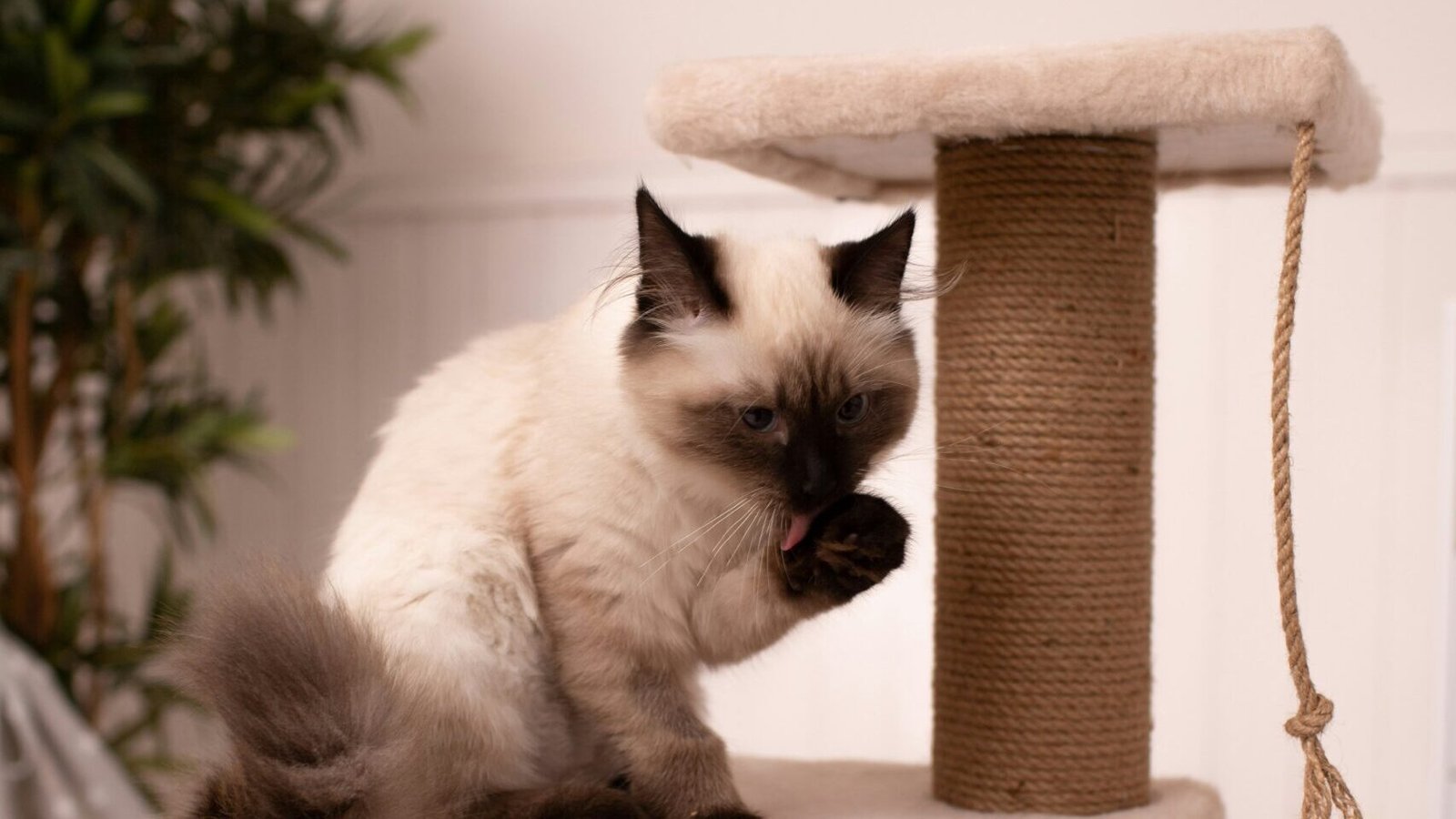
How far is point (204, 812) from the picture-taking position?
117 centimetres

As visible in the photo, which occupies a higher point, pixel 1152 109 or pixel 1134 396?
pixel 1152 109

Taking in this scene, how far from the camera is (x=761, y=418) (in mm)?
1250

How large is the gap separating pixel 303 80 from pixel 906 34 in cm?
117

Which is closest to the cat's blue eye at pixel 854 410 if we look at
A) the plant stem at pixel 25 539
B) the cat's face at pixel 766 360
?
the cat's face at pixel 766 360

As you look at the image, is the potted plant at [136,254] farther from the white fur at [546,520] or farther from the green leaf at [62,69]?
the white fur at [546,520]

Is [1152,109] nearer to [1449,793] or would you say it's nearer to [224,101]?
[1449,793]

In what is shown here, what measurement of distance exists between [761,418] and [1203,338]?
1352 millimetres

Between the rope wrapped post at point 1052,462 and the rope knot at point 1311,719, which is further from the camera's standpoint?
the rope wrapped post at point 1052,462

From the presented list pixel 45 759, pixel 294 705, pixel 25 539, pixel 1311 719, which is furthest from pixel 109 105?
pixel 1311 719

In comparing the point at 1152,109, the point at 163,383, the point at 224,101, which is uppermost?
the point at 224,101

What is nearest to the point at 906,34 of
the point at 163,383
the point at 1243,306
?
the point at 1243,306

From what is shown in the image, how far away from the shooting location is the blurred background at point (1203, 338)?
7.26 ft

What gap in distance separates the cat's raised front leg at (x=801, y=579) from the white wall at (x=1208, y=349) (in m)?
0.69

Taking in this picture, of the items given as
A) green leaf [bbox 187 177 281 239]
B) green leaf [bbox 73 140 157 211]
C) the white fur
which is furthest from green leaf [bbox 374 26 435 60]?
the white fur
